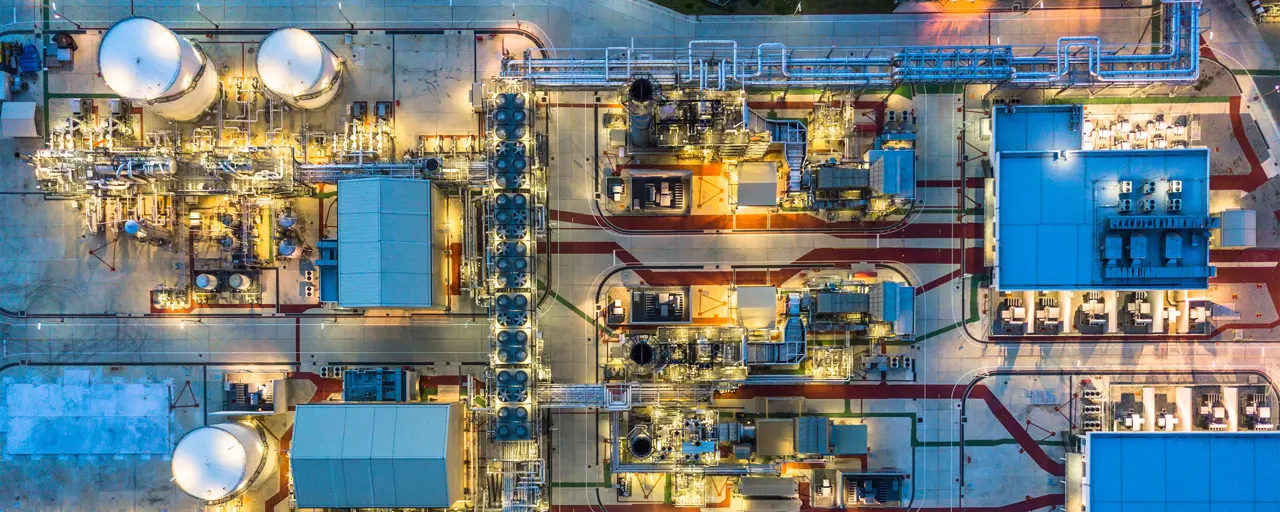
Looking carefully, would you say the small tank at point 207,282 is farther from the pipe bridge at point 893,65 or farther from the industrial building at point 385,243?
the pipe bridge at point 893,65

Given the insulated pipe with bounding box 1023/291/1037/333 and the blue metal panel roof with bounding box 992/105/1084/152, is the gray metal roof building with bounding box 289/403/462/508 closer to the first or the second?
the insulated pipe with bounding box 1023/291/1037/333

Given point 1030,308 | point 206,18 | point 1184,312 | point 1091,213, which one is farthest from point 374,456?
point 1184,312

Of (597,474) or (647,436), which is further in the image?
(597,474)

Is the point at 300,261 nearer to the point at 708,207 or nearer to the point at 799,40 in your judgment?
the point at 708,207

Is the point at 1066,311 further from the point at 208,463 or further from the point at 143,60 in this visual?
the point at 143,60

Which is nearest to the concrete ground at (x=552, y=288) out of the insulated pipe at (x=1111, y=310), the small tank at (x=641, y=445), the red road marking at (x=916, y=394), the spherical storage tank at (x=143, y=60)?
the red road marking at (x=916, y=394)

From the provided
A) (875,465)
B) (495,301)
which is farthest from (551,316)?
(875,465)
